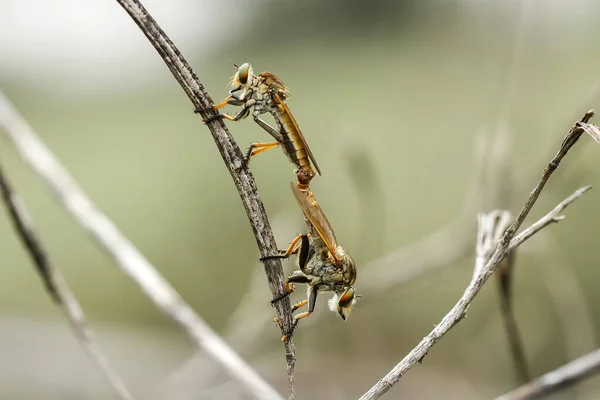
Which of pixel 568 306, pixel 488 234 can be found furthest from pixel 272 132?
pixel 568 306

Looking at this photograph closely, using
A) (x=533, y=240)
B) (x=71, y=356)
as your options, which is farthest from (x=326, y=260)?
(x=71, y=356)

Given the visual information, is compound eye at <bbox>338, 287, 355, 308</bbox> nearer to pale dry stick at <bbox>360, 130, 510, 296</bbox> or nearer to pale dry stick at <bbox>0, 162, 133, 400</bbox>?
pale dry stick at <bbox>0, 162, 133, 400</bbox>

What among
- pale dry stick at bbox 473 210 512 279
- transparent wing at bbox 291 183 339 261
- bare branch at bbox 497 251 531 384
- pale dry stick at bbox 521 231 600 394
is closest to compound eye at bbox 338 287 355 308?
transparent wing at bbox 291 183 339 261

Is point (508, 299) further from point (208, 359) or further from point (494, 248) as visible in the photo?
point (208, 359)

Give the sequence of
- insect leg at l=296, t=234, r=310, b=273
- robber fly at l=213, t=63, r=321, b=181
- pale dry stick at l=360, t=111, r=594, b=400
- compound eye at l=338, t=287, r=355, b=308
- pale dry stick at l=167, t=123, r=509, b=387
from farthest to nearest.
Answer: pale dry stick at l=167, t=123, r=509, b=387
robber fly at l=213, t=63, r=321, b=181
insect leg at l=296, t=234, r=310, b=273
compound eye at l=338, t=287, r=355, b=308
pale dry stick at l=360, t=111, r=594, b=400

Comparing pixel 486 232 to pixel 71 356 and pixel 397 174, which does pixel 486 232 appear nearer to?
pixel 71 356

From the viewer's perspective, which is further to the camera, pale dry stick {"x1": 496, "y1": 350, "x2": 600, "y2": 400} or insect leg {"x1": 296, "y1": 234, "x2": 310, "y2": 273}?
insect leg {"x1": 296, "y1": 234, "x2": 310, "y2": 273}
